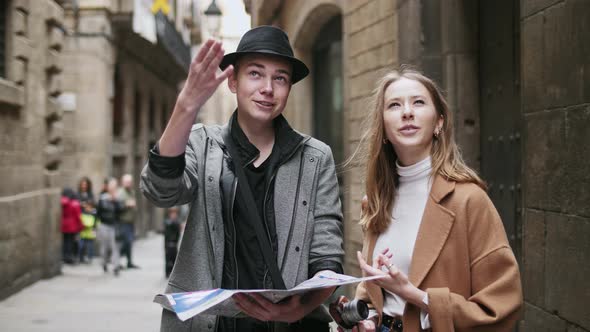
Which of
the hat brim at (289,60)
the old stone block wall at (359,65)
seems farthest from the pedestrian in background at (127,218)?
the hat brim at (289,60)

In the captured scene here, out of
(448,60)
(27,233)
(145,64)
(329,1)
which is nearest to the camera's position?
(448,60)

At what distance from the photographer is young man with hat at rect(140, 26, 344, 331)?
8.64 ft

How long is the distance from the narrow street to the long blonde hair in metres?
6.21

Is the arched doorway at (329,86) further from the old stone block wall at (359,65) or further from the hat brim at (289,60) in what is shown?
the hat brim at (289,60)

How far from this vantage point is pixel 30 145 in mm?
12312

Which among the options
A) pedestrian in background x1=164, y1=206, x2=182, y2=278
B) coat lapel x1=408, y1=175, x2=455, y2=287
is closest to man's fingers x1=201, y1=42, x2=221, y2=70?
coat lapel x1=408, y1=175, x2=455, y2=287

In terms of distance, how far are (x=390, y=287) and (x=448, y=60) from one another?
487 centimetres

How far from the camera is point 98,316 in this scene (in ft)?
31.6

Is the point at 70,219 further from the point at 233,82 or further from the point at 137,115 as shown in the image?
the point at 233,82

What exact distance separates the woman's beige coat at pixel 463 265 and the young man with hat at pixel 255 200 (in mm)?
325

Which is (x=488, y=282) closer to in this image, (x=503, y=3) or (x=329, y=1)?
(x=503, y=3)

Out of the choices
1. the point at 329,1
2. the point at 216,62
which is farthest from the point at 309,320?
the point at 329,1

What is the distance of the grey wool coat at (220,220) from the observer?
2705mm

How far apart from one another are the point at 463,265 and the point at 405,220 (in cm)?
30
